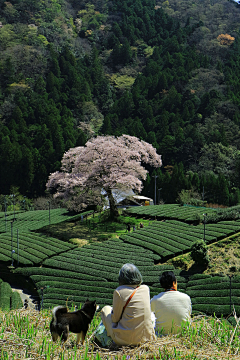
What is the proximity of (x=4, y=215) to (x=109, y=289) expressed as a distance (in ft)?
105

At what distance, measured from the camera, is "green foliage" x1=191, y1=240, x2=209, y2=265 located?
24.1 m

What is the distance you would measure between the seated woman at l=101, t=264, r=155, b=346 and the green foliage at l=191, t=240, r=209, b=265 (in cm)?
1924

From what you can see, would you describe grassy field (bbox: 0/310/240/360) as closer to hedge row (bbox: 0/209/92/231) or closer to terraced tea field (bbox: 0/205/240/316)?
terraced tea field (bbox: 0/205/240/316)

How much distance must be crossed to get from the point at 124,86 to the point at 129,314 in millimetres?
113118

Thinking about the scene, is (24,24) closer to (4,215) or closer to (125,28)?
(125,28)

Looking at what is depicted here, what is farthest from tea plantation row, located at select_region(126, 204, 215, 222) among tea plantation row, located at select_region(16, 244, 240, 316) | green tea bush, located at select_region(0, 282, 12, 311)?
green tea bush, located at select_region(0, 282, 12, 311)

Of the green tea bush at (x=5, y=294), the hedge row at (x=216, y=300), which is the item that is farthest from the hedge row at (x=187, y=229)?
the green tea bush at (x=5, y=294)

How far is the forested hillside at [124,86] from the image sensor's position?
256ft

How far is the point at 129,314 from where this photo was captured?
18.0 feet

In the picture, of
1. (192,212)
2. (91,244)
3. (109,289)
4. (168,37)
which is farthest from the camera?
(168,37)

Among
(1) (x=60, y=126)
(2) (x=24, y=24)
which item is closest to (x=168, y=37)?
(2) (x=24, y=24)

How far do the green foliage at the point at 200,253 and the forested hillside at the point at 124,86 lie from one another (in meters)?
36.1

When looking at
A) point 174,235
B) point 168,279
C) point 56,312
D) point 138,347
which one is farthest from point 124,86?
point 138,347

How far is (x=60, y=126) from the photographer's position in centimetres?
8719
